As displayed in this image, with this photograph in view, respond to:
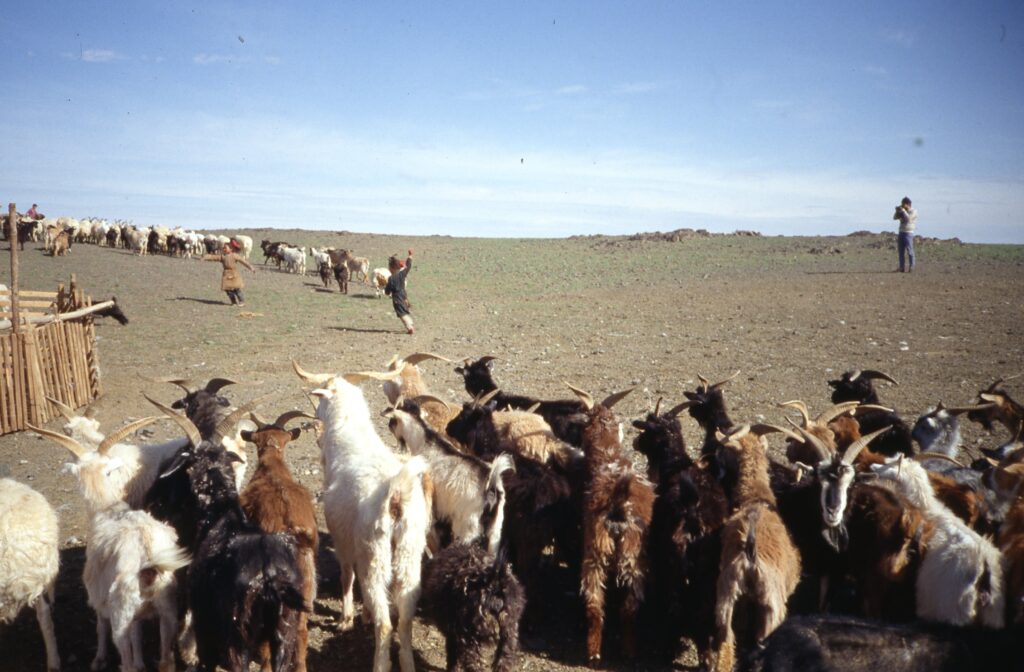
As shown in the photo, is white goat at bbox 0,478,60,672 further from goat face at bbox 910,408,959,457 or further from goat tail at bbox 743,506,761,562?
goat face at bbox 910,408,959,457

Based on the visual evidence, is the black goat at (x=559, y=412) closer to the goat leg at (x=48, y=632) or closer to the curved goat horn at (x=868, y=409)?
the curved goat horn at (x=868, y=409)

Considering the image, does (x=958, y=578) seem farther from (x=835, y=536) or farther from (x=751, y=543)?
(x=751, y=543)

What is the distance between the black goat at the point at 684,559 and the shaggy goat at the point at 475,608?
3.77 feet

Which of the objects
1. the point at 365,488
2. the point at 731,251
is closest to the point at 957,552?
the point at 365,488

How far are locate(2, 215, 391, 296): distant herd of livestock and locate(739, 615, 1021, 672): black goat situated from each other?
79.2ft

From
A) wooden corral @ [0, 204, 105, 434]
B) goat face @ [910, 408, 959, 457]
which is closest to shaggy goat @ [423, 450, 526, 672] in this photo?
goat face @ [910, 408, 959, 457]

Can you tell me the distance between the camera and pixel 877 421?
22.7ft

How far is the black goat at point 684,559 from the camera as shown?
473 centimetres

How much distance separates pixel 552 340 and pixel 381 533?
36.5 ft

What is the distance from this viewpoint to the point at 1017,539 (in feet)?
14.5

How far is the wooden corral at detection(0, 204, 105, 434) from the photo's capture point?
29.6 ft

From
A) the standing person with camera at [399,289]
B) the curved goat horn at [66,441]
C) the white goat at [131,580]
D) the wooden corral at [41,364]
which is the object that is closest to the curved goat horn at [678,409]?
the white goat at [131,580]

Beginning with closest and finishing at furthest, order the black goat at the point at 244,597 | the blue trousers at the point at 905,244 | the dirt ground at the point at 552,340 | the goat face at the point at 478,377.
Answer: the black goat at the point at 244,597 → the dirt ground at the point at 552,340 → the goat face at the point at 478,377 → the blue trousers at the point at 905,244

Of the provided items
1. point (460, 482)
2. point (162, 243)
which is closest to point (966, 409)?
point (460, 482)
